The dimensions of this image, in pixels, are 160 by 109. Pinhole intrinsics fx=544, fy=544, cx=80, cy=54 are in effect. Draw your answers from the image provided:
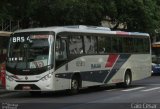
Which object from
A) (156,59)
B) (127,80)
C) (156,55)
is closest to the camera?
(127,80)

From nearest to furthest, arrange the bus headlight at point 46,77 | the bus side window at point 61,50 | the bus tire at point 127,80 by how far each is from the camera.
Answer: the bus headlight at point 46,77 → the bus side window at point 61,50 → the bus tire at point 127,80

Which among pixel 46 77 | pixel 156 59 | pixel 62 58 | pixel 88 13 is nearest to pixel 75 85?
pixel 62 58

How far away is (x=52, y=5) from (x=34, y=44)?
11.7m

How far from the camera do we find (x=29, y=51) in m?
21.8

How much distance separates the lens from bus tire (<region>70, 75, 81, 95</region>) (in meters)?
22.9

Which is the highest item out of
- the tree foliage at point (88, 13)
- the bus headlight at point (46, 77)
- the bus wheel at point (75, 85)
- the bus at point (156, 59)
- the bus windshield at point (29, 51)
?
the tree foliage at point (88, 13)

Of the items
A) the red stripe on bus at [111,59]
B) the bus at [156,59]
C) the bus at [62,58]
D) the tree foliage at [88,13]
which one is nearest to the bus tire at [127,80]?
Answer: the bus at [62,58]

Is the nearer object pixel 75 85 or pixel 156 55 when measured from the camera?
pixel 75 85

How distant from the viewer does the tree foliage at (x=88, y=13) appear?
107 ft

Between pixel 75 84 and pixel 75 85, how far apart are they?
0.15 feet

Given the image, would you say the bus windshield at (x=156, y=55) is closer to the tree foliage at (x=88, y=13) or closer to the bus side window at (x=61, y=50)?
the tree foliage at (x=88, y=13)

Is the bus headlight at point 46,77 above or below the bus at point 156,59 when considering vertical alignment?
above

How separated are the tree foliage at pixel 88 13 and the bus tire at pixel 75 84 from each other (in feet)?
15.7

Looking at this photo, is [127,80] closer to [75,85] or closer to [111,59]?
[111,59]
